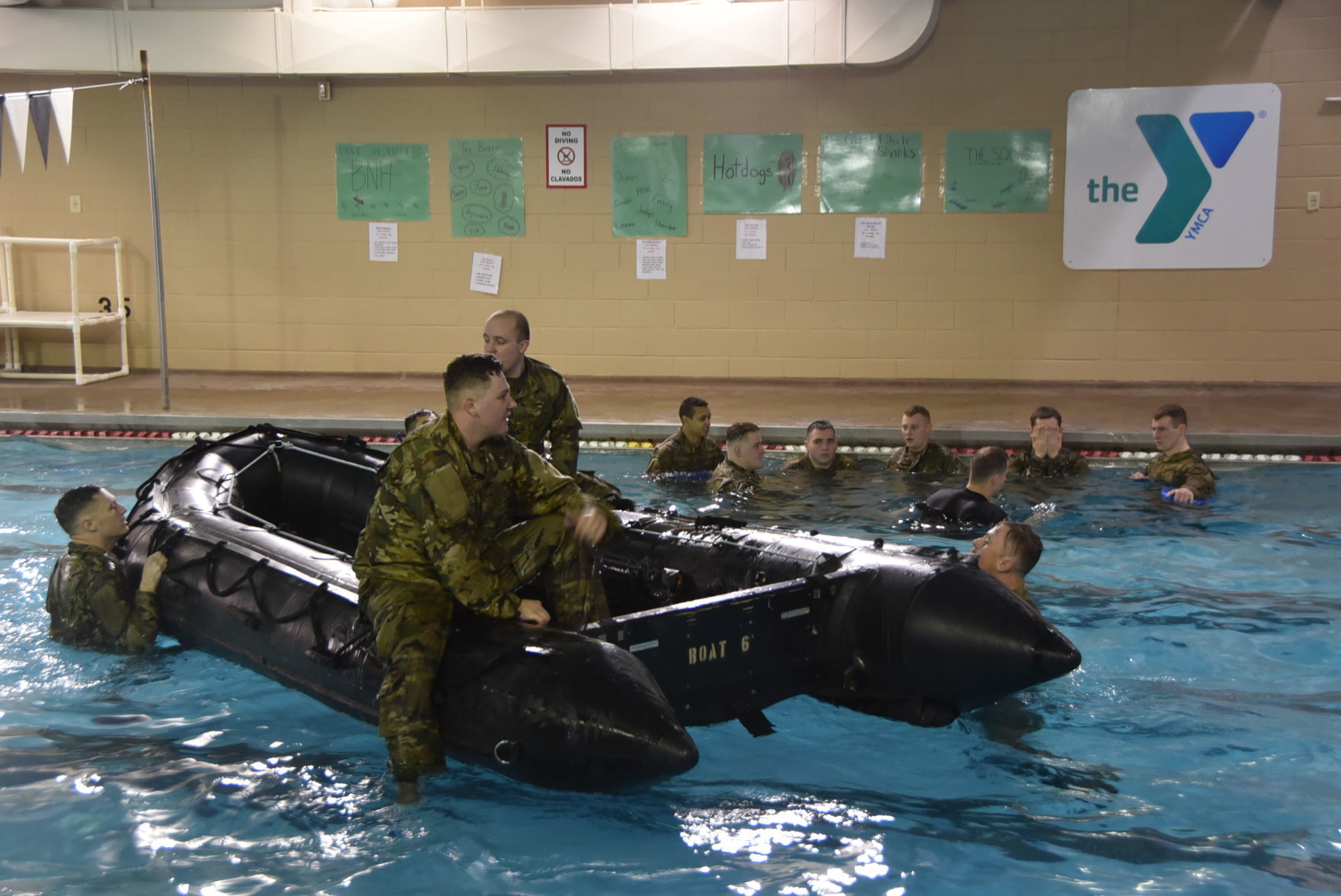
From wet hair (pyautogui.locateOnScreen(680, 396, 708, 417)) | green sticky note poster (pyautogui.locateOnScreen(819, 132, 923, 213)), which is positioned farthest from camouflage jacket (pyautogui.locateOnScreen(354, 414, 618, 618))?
green sticky note poster (pyautogui.locateOnScreen(819, 132, 923, 213))

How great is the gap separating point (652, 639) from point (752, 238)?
818 centimetres

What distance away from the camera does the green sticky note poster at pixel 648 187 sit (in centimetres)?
1141

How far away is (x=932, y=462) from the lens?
768 centimetres

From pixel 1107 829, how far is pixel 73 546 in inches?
152

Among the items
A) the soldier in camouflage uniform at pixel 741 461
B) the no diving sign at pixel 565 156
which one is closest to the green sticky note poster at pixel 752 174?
the no diving sign at pixel 565 156

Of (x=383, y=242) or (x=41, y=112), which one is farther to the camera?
(x=383, y=242)

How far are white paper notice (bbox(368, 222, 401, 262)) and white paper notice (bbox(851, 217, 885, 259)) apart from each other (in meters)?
4.21

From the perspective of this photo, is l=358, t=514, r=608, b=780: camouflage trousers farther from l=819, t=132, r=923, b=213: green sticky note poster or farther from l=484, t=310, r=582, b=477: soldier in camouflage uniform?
l=819, t=132, r=923, b=213: green sticky note poster

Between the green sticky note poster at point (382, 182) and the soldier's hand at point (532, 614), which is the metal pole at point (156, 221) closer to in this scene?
the green sticky note poster at point (382, 182)

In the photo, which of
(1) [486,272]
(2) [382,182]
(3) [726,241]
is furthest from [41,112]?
(3) [726,241]

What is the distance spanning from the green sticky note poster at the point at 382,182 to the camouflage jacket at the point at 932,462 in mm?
5915

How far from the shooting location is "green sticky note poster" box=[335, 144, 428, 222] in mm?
11672

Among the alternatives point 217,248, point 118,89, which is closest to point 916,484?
point 217,248

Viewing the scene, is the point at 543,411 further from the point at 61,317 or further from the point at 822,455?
the point at 61,317
